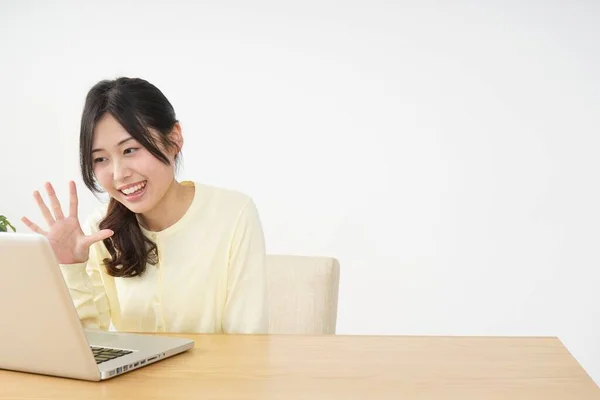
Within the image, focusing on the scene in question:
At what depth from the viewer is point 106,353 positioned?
1.41 metres

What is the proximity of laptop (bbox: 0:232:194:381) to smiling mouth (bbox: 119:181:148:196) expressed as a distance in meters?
0.55

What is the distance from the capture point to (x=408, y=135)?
3557mm

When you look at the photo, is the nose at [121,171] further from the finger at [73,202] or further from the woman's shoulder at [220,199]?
the woman's shoulder at [220,199]

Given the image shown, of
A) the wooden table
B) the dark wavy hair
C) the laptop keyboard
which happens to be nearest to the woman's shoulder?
the dark wavy hair

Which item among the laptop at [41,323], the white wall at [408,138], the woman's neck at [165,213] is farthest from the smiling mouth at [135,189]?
the white wall at [408,138]

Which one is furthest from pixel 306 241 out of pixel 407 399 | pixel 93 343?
pixel 407 399

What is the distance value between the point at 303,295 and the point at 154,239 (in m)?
0.38

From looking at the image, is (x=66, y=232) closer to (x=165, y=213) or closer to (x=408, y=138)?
(x=165, y=213)

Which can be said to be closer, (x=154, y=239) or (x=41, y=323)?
(x=41, y=323)

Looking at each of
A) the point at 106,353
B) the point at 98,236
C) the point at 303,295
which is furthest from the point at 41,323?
the point at 303,295

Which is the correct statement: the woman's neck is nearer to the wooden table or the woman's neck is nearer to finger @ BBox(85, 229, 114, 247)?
finger @ BBox(85, 229, 114, 247)

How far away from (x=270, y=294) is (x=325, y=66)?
1.72m

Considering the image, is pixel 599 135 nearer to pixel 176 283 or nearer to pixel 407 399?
pixel 176 283

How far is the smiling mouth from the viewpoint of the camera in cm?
186
